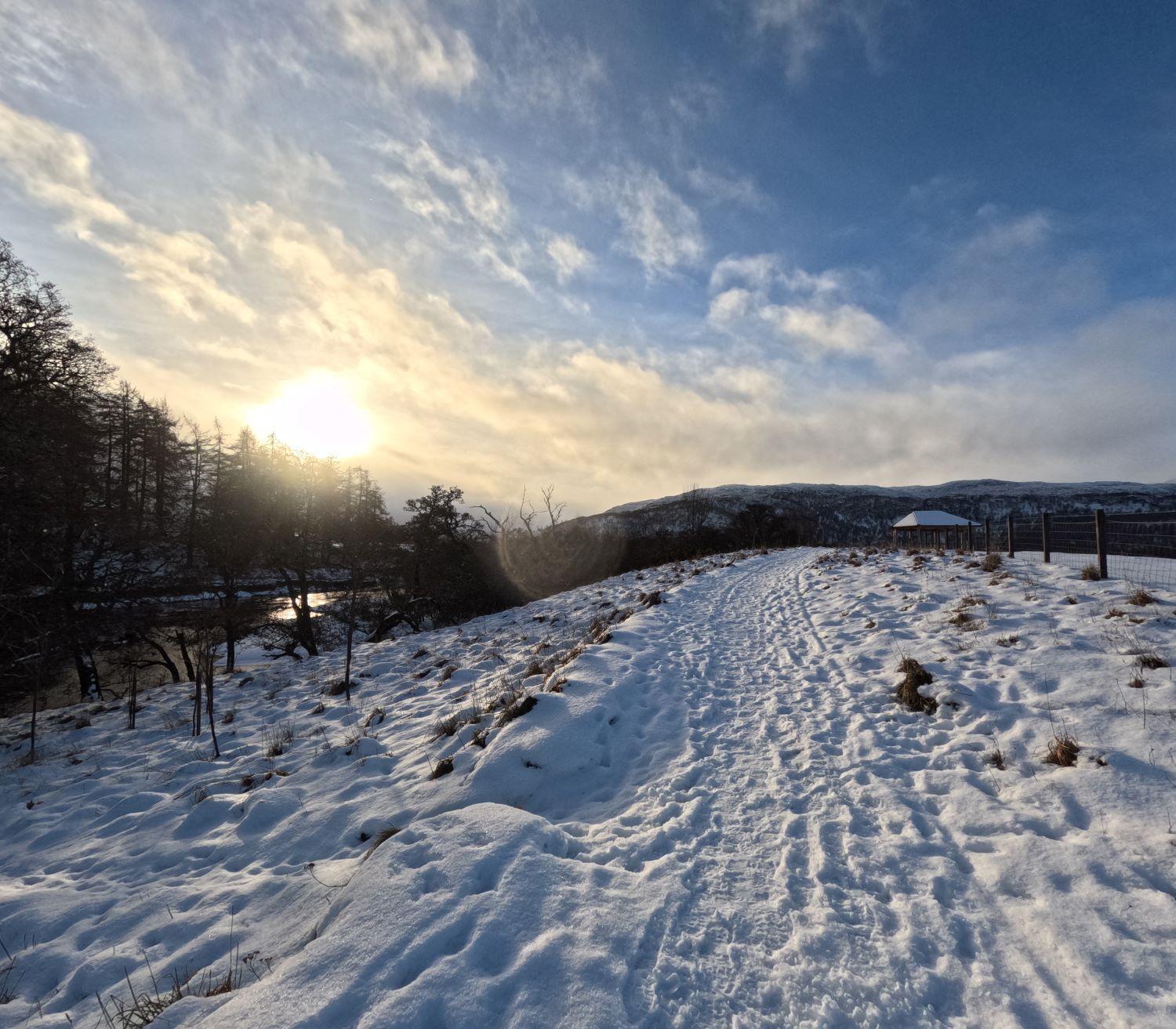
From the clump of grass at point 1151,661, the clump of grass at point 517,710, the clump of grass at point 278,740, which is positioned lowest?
the clump of grass at point 278,740

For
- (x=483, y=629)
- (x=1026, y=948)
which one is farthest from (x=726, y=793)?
(x=483, y=629)

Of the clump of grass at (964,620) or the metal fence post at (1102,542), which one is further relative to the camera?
the metal fence post at (1102,542)

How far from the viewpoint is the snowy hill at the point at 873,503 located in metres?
77.3

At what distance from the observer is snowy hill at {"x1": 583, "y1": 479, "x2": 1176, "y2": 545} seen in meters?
77.3

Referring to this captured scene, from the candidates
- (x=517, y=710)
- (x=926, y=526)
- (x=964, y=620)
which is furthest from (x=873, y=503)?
(x=517, y=710)

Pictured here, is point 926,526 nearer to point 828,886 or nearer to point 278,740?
point 828,886

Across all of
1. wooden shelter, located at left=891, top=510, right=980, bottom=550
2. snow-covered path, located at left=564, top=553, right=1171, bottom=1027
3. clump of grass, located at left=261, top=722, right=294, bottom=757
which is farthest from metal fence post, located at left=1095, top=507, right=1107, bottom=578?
wooden shelter, located at left=891, top=510, right=980, bottom=550

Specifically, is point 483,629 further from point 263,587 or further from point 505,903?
point 505,903

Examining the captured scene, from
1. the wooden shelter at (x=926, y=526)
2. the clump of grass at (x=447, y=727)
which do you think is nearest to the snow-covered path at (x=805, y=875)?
the clump of grass at (x=447, y=727)

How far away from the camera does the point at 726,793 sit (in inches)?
193

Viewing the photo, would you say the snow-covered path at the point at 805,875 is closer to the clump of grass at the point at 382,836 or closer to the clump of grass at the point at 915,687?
the clump of grass at the point at 915,687

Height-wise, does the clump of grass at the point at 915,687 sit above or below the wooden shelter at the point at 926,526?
below

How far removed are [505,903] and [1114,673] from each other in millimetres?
6980

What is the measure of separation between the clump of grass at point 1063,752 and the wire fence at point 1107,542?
629 centimetres
